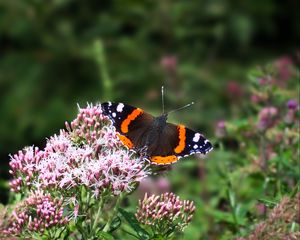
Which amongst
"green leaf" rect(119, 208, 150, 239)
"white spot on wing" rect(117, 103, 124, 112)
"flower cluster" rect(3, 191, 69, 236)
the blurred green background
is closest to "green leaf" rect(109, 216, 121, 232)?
"green leaf" rect(119, 208, 150, 239)

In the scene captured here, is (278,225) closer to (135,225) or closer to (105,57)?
(135,225)

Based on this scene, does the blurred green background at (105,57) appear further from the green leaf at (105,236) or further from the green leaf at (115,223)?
the green leaf at (105,236)

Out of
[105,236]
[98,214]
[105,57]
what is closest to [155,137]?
[98,214]

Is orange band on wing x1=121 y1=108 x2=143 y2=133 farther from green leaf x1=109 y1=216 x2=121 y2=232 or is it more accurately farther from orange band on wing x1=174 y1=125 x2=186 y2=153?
green leaf x1=109 y1=216 x2=121 y2=232

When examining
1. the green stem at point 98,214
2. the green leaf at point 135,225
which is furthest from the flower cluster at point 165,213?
the green stem at point 98,214

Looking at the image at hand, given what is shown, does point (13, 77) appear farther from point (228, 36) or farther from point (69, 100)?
point (228, 36)
